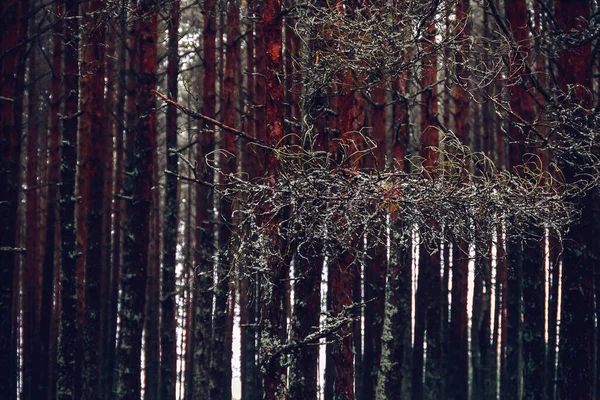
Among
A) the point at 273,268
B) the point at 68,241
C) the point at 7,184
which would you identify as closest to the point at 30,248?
the point at 7,184

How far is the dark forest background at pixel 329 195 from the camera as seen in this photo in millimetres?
7141

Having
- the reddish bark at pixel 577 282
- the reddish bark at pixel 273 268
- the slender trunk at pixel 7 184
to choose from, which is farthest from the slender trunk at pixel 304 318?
the slender trunk at pixel 7 184

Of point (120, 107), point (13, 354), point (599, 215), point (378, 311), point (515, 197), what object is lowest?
point (13, 354)

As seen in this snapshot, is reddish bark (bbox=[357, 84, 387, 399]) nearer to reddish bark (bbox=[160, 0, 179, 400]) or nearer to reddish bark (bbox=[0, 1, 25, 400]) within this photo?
reddish bark (bbox=[160, 0, 179, 400])

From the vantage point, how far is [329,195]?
705 cm

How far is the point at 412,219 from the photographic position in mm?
6996

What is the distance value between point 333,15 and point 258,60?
11283 mm

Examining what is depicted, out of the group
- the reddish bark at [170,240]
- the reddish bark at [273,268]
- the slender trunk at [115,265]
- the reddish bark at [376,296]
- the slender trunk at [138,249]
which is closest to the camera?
the reddish bark at [273,268]

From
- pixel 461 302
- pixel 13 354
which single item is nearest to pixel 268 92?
pixel 461 302

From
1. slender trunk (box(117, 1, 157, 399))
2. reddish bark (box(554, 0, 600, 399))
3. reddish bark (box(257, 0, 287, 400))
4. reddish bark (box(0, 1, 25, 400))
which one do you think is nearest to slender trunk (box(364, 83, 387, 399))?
slender trunk (box(117, 1, 157, 399))

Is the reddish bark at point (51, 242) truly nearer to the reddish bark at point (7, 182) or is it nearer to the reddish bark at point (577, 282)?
the reddish bark at point (7, 182)

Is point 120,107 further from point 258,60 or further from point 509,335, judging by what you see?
point 509,335

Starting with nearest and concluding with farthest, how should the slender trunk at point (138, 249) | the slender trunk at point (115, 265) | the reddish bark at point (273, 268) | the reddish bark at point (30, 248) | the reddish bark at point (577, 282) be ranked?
the reddish bark at point (273, 268), the reddish bark at point (577, 282), the slender trunk at point (138, 249), the slender trunk at point (115, 265), the reddish bark at point (30, 248)

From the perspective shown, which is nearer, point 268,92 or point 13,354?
point 268,92
